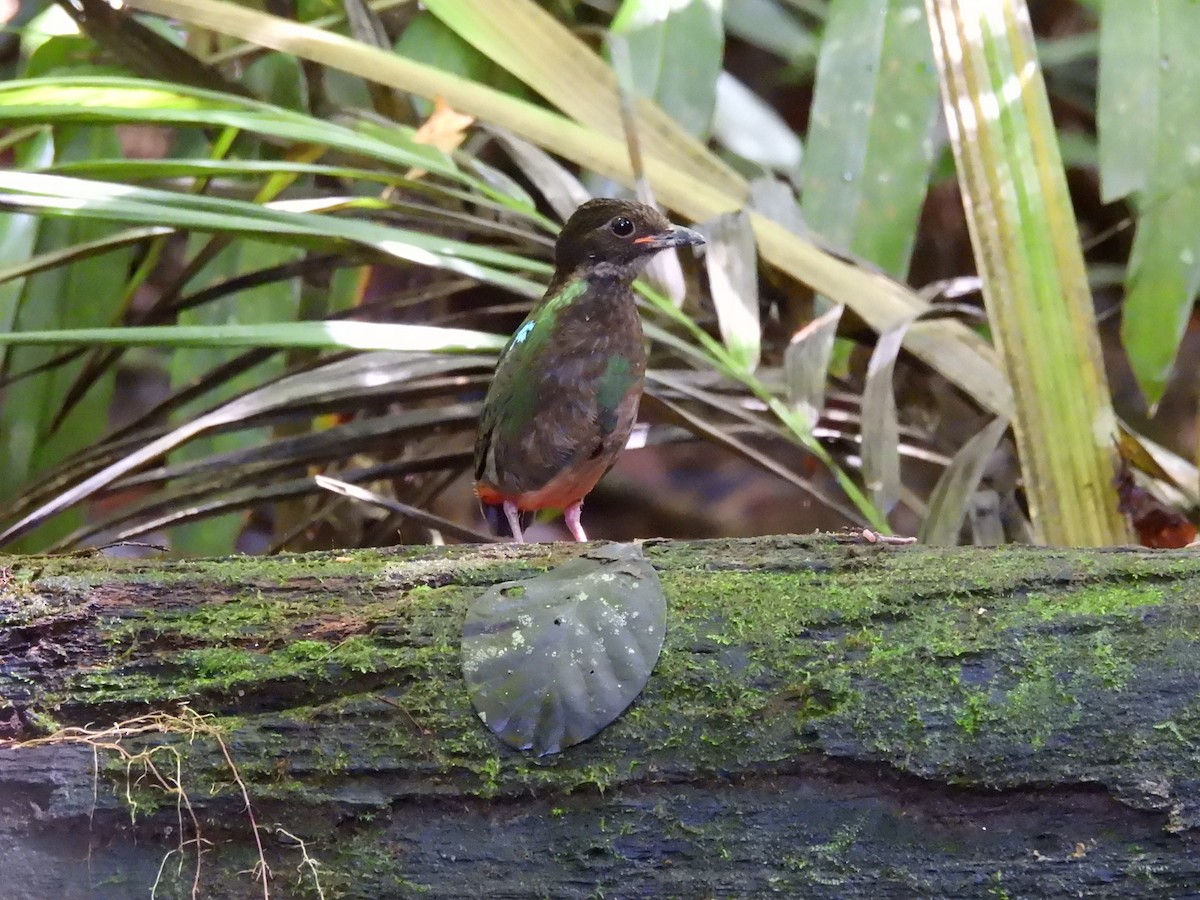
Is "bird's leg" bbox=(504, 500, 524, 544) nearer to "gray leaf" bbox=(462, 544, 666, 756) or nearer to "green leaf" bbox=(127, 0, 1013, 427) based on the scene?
"green leaf" bbox=(127, 0, 1013, 427)

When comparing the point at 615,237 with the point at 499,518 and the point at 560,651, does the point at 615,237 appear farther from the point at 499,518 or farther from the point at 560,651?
the point at 560,651

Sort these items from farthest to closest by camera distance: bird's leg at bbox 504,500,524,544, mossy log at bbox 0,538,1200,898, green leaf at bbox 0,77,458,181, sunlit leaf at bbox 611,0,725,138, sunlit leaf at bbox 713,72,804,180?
sunlit leaf at bbox 713,72,804,180 → sunlit leaf at bbox 611,0,725,138 → bird's leg at bbox 504,500,524,544 → green leaf at bbox 0,77,458,181 → mossy log at bbox 0,538,1200,898

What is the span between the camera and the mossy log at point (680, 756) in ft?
4.30

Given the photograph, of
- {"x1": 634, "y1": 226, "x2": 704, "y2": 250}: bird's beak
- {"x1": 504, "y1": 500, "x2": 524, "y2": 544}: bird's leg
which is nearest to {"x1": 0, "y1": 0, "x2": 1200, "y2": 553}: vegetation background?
{"x1": 634, "y1": 226, "x2": 704, "y2": 250}: bird's beak

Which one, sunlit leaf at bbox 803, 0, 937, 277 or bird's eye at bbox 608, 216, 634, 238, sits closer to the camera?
bird's eye at bbox 608, 216, 634, 238

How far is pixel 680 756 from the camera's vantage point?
4.46ft

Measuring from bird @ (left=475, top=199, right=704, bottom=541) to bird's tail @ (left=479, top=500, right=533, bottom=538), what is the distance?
0.64ft

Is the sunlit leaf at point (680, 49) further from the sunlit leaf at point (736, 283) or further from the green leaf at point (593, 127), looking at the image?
the sunlit leaf at point (736, 283)

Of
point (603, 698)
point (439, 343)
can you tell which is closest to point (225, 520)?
point (439, 343)

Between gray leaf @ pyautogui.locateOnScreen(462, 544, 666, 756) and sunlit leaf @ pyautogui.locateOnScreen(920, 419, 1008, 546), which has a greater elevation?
sunlit leaf @ pyautogui.locateOnScreen(920, 419, 1008, 546)

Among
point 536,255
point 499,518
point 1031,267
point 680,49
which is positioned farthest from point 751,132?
point 499,518

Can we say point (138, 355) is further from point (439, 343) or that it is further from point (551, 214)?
point (439, 343)

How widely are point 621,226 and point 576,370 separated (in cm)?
41

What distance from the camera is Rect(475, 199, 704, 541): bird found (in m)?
2.49
